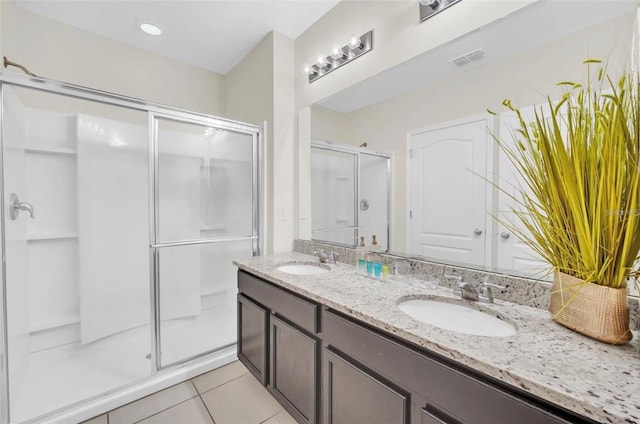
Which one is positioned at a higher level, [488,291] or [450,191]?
[450,191]

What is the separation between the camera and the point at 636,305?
0.82m

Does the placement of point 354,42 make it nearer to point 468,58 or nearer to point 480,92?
point 468,58

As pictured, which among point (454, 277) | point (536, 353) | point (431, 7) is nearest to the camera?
point (536, 353)

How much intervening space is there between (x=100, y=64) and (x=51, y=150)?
2.62 ft

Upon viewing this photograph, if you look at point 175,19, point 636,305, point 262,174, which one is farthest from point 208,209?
point 636,305

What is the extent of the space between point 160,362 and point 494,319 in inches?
81.5

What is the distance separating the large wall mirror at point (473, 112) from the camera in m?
0.95

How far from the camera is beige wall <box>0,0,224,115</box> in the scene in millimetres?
1903

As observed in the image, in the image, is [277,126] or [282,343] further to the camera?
[277,126]

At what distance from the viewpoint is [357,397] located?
101 centimetres

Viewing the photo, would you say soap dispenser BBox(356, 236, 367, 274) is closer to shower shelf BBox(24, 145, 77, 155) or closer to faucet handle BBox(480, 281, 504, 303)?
faucet handle BBox(480, 281, 504, 303)

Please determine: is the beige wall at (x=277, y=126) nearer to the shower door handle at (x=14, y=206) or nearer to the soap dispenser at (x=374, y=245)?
the soap dispenser at (x=374, y=245)

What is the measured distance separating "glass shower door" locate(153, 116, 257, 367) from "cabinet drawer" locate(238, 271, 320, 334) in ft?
2.00

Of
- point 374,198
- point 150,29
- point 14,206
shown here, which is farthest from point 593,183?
point 150,29
